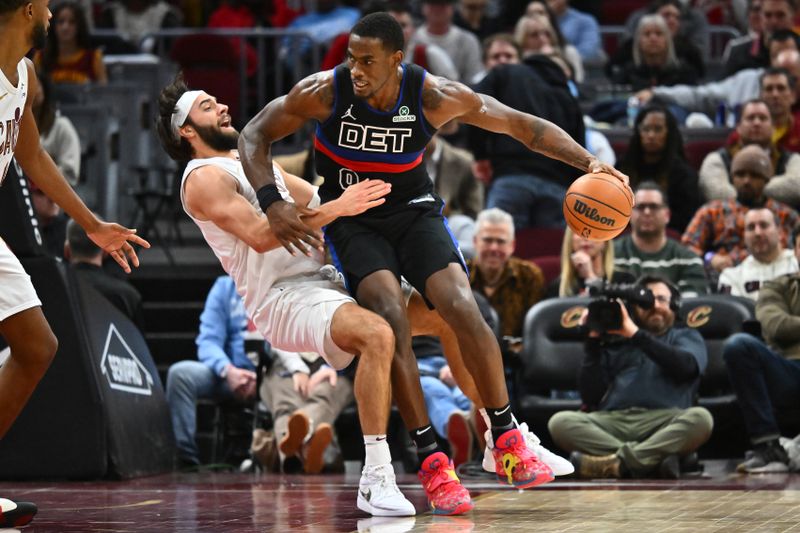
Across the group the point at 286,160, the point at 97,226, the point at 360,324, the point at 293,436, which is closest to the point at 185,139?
the point at 97,226

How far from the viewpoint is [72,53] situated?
12625mm

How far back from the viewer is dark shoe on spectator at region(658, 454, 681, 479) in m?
7.69

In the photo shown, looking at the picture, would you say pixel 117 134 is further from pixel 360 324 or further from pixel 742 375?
pixel 360 324

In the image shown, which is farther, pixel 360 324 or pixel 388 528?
pixel 360 324

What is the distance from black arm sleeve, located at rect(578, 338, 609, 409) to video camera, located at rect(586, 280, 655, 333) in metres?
0.12

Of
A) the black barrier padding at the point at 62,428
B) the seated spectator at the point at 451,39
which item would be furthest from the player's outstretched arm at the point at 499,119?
the seated spectator at the point at 451,39

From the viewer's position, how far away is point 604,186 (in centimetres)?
573

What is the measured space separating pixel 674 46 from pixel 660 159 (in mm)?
2908

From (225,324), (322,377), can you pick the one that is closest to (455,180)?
(225,324)

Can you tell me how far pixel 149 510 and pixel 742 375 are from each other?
3578 millimetres

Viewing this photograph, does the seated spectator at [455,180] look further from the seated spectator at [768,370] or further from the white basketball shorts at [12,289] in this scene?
the white basketball shorts at [12,289]

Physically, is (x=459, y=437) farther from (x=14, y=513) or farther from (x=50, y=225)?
(x=50, y=225)

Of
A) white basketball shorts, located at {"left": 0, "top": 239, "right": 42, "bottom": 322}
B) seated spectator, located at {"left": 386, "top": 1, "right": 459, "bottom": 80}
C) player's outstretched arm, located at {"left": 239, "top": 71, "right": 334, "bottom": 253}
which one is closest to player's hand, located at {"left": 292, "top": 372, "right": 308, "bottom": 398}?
player's outstretched arm, located at {"left": 239, "top": 71, "right": 334, "bottom": 253}

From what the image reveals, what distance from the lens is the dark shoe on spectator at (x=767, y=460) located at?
772 cm
